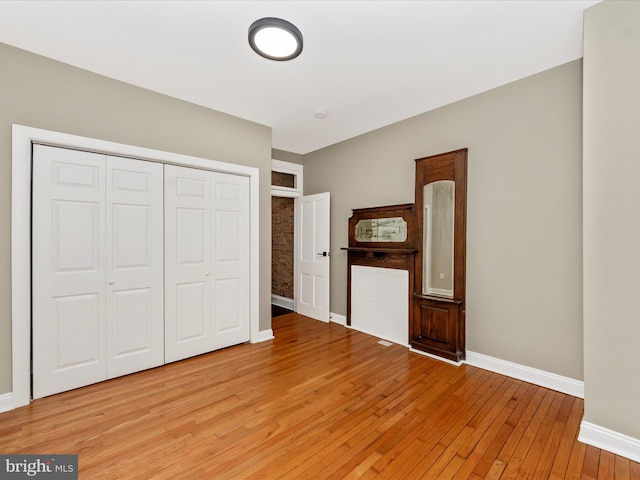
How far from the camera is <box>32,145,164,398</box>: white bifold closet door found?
244cm

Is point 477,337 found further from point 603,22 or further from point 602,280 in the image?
point 603,22

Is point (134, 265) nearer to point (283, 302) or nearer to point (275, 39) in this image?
point (275, 39)

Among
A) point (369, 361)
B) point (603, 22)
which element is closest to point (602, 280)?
point (603, 22)

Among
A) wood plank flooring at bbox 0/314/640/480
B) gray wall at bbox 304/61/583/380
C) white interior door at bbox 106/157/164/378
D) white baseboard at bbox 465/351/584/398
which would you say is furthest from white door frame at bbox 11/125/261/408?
white baseboard at bbox 465/351/584/398

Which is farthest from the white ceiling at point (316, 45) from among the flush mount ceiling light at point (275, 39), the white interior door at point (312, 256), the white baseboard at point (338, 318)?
the white baseboard at point (338, 318)

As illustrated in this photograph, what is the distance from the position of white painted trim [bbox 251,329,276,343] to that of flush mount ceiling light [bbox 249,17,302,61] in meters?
3.11

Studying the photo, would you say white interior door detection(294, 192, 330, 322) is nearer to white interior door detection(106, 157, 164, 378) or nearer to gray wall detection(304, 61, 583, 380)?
gray wall detection(304, 61, 583, 380)

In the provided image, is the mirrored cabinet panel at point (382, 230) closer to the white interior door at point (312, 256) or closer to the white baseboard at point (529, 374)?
the white interior door at point (312, 256)

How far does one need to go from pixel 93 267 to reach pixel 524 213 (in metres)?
4.09

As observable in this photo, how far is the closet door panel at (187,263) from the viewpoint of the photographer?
10.2 ft

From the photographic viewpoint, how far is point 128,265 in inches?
113

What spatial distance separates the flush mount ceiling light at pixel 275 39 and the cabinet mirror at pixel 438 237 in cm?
213

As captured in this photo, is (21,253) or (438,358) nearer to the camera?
(21,253)

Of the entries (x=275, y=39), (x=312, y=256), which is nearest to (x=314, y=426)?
Answer: (x=275, y=39)
